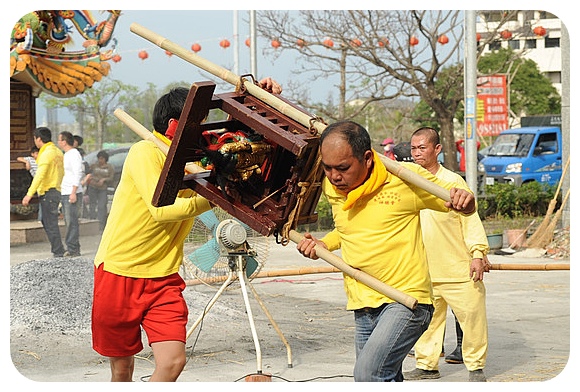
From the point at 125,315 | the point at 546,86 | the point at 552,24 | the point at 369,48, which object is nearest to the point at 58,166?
the point at 369,48

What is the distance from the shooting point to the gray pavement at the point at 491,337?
6633 millimetres

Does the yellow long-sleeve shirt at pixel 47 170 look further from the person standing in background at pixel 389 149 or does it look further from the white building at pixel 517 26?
the white building at pixel 517 26

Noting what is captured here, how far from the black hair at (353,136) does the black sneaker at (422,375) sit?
2582 mm

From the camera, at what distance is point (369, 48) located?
19.9m

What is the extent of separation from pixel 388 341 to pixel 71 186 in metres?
10.2

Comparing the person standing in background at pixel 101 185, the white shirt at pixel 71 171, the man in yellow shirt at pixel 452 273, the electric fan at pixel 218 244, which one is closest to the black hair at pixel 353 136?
the man in yellow shirt at pixel 452 273

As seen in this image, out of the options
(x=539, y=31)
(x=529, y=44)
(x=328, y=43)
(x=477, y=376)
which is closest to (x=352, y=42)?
(x=328, y=43)

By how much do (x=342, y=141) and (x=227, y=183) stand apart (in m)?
0.72

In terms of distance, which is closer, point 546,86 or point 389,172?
point 389,172

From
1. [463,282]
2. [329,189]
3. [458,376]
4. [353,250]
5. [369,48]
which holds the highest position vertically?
[369,48]

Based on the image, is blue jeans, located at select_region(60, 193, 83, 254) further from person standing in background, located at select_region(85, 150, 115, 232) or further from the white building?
the white building

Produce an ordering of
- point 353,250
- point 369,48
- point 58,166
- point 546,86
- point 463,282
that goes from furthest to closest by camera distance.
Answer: point 546,86 < point 369,48 < point 58,166 < point 463,282 < point 353,250

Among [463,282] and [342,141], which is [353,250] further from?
[463,282]

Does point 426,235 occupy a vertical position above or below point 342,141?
below
